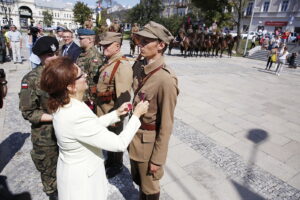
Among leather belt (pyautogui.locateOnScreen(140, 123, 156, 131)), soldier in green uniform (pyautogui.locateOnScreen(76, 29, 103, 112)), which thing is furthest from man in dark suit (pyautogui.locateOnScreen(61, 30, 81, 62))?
leather belt (pyautogui.locateOnScreen(140, 123, 156, 131))

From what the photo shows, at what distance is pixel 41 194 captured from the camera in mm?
2615

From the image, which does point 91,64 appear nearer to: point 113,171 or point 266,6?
point 113,171

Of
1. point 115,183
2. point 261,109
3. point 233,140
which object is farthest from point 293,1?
point 115,183

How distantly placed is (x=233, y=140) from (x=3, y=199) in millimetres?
4070

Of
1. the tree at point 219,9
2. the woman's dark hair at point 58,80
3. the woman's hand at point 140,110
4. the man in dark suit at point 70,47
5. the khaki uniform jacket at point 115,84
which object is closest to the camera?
the woman's dark hair at point 58,80

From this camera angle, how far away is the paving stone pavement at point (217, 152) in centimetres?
284

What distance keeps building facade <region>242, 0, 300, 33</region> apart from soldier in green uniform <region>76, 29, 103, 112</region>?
120 feet

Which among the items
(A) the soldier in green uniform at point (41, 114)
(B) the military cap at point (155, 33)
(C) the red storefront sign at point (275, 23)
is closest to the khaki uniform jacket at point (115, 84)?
(A) the soldier in green uniform at point (41, 114)

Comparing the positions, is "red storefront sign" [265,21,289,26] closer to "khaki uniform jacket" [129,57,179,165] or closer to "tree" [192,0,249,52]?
"tree" [192,0,249,52]

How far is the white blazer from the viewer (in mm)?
1313

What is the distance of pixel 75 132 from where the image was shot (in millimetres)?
1312

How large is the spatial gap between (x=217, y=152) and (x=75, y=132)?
123 inches

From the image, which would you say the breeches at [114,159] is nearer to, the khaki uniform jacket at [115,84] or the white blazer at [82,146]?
the khaki uniform jacket at [115,84]

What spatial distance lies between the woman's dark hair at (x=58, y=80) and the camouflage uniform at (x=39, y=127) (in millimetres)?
674
